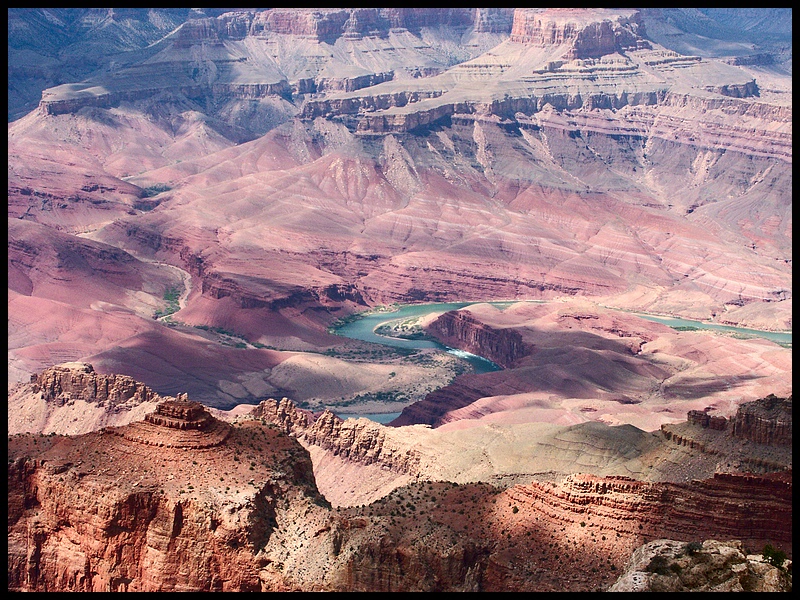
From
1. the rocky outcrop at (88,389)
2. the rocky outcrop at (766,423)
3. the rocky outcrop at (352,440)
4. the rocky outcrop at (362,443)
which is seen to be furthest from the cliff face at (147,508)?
the rocky outcrop at (88,389)

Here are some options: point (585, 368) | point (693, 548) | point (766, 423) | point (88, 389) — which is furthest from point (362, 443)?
point (585, 368)

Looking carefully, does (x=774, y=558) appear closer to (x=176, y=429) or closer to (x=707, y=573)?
(x=707, y=573)

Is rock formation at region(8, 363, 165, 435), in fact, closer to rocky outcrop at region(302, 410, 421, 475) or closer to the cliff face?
rocky outcrop at region(302, 410, 421, 475)

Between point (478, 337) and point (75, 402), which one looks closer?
point (75, 402)

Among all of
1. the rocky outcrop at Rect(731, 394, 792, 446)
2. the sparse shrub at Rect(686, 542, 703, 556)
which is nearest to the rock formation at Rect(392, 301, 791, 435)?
the rocky outcrop at Rect(731, 394, 792, 446)

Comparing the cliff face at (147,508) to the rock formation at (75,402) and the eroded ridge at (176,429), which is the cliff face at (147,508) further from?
the rock formation at (75,402)
